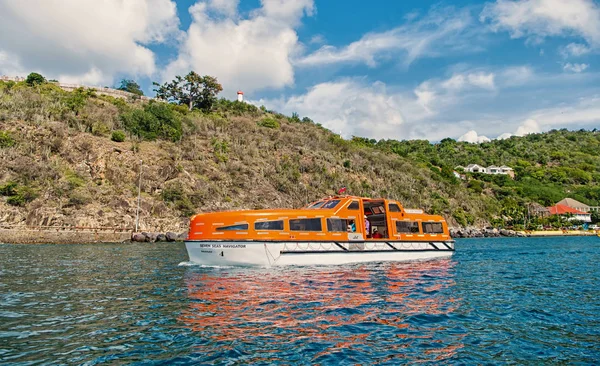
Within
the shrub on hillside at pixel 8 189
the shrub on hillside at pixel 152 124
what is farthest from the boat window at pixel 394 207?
the shrub on hillside at pixel 152 124

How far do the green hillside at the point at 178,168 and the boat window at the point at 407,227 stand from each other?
99.7ft

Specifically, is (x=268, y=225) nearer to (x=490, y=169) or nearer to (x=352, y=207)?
(x=352, y=207)

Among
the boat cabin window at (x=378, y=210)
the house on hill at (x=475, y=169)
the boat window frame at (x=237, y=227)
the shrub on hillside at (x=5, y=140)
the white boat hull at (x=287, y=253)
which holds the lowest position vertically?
the white boat hull at (x=287, y=253)

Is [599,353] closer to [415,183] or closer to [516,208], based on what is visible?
[415,183]

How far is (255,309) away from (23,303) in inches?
240

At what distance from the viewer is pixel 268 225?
17547 mm

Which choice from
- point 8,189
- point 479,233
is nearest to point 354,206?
point 8,189

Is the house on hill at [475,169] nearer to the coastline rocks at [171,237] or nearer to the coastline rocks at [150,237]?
the coastline rocks at [171,237]

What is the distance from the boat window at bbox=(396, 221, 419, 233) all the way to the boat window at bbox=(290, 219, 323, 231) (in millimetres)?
5532

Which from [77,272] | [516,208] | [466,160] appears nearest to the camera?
[77,272]

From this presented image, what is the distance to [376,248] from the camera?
802 inches

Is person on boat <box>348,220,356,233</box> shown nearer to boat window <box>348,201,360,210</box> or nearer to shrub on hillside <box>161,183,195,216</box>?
boat window <box>348,201,360,210</box>

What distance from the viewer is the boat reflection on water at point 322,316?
695cm

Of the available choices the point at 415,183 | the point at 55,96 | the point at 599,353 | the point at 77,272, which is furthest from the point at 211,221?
the point at 415,183
